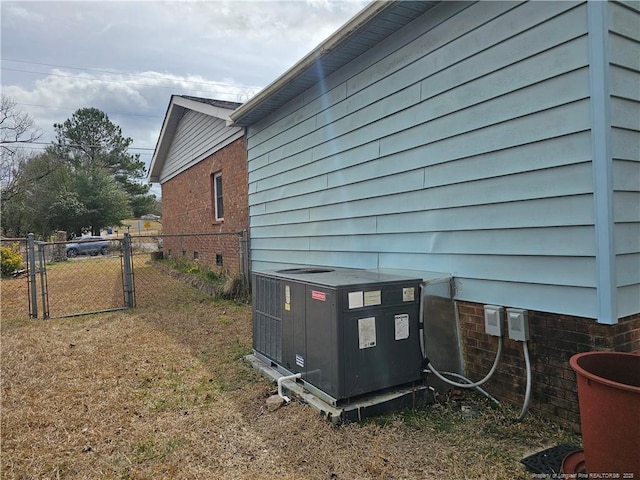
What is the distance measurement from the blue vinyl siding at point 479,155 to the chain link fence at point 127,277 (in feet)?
13.2

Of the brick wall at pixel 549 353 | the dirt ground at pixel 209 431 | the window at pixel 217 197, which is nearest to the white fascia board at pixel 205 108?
the window at pixel 217 197

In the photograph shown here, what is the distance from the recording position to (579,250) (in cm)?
258

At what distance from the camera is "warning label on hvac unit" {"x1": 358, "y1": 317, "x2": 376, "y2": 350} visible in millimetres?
3023

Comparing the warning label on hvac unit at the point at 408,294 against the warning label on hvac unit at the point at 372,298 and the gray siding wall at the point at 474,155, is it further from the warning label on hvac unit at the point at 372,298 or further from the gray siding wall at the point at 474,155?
the gray siding wall at the point at 474,155

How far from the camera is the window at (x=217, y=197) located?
10.2m

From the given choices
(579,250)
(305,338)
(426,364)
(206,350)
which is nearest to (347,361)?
(305,338)

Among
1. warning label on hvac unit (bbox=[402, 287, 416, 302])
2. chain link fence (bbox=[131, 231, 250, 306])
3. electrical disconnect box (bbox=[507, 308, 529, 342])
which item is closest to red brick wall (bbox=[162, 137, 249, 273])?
chain link fence (bbox=[131, 231, 250, 306])

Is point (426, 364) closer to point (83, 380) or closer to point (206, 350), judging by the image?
point (206, 350)

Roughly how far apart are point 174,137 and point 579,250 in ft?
43.3

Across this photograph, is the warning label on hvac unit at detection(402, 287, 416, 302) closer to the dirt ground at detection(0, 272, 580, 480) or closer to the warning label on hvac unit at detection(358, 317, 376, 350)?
the warning label on hvac unit at detection(358, 317, 376, 350)

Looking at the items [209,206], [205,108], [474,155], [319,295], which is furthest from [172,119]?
[474,155]

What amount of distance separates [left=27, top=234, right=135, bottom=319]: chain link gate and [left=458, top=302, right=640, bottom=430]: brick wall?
7048 mm

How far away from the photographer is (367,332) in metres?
3.05

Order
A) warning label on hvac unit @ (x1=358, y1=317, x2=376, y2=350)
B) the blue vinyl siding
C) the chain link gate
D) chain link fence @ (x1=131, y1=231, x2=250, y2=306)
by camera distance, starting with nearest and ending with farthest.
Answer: the blue vinyl siding
warning label on hvac unit @ (x1=358, y1=317, x2=376, y2=350)
the chain link gate
chain link fence @ (x1=131, y1=231, x2=250, y2=306)
